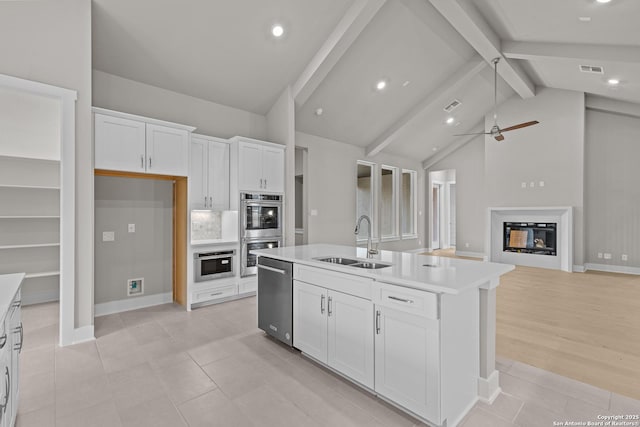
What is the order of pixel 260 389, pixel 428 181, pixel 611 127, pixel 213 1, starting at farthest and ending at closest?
1. pixel 428 181
2. pixel 611 127
3. pixel 213 1
4. pixel 260 389

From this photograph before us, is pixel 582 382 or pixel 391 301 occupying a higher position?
pixel 391 301

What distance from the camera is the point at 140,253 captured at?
428 cm

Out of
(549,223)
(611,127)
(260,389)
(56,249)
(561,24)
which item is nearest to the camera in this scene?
(260,389)

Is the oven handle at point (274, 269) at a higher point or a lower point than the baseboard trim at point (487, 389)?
higher

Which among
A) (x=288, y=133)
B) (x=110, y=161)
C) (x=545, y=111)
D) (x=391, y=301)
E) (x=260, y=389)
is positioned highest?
(x=545, y=111)

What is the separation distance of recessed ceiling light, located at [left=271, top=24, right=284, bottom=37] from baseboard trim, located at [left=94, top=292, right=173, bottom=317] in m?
3.91

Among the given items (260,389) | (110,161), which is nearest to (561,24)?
(260,389)

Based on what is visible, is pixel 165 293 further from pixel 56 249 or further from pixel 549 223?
pixel 549 223

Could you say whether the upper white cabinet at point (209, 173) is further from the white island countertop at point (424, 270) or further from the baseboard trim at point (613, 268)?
the baseboard trim at point (613, 268)

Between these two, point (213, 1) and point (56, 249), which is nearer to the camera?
point (213, 1)

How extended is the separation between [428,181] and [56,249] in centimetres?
933

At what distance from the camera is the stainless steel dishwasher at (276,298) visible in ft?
9.45

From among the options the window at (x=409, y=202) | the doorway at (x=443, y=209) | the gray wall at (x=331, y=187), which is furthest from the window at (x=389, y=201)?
the doorway at (x=443, y=209)

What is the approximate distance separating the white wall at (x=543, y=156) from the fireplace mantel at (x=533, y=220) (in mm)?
165
